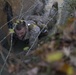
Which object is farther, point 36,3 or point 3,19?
point 36,3

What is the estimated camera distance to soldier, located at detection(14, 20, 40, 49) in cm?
520

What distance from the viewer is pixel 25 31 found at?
5270 millimetres

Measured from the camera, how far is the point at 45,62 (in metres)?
1.35

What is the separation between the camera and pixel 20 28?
5188 mm

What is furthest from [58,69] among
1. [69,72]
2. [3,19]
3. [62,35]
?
[3,19]

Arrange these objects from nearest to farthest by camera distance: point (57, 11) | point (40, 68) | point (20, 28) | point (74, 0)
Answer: point (40, 68) → point (20, 28) → point (74, 0) → point (57, 11)

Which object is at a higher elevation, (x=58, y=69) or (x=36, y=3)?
(x=58, y=69)

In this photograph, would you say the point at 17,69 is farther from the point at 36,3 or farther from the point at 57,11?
the point at 36,3

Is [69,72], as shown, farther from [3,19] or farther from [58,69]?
[3,19]

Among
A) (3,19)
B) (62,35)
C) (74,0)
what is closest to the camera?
(62,35)

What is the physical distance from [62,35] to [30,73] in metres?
0.27

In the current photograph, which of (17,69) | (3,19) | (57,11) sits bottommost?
(57,11)

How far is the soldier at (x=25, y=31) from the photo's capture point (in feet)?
17.1

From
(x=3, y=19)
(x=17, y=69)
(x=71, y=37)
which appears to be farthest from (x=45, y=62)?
(x=3, y=19)
